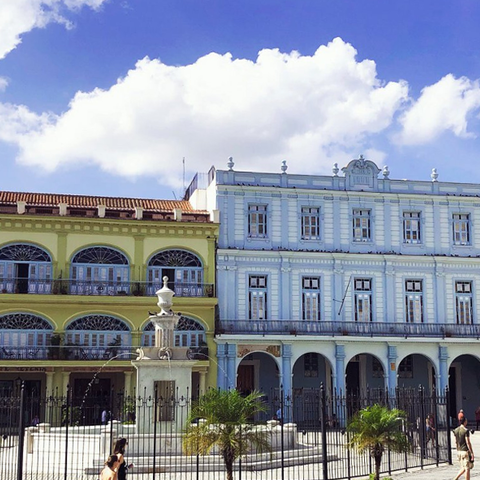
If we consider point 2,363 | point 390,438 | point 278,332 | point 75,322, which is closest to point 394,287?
point 278,332

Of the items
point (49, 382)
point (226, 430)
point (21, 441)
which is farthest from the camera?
point (49, 382)

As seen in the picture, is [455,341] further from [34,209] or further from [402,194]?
[34,209]

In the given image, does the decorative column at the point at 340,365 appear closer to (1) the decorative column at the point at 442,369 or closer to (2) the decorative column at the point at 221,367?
(1) the decorative column at the point at 442,369

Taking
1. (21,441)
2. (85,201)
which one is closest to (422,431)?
(21,441)

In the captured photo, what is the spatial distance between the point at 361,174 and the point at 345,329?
7.15 m

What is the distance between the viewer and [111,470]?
1238 cm

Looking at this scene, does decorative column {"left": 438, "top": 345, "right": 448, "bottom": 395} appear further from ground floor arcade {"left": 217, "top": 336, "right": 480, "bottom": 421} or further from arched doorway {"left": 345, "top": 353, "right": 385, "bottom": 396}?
arched doorway {"left": 345, "top": 353, "right": 385, "bottom": 396}

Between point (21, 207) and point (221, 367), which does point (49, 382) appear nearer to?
point (221, 367)

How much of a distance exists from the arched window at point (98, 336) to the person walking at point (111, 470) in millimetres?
20951

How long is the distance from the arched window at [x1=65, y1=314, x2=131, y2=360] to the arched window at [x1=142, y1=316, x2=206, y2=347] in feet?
3.21

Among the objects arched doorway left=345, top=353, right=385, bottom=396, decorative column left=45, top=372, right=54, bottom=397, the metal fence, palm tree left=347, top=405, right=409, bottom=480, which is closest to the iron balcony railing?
decorative column left=45, top=372, right=54, bottom=397

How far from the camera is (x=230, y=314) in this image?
116 ft

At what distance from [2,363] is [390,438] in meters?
19.7

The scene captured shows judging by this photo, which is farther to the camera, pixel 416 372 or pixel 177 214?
pixel 416 372
